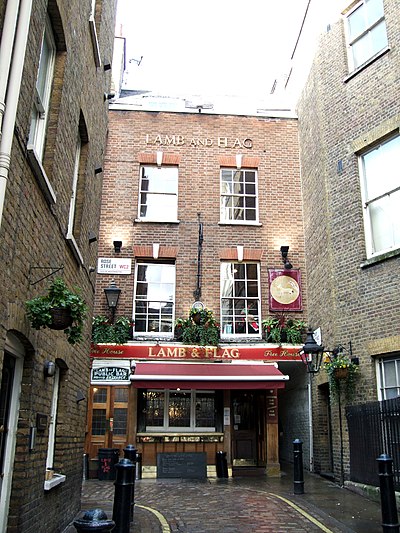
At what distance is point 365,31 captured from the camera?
1263 centimetres

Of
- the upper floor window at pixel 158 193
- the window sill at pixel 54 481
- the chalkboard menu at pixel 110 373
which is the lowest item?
the window sill at pixel 54 481

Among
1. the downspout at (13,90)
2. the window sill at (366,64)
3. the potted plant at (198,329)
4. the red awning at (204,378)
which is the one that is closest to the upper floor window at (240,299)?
the potted plant at (198,329)

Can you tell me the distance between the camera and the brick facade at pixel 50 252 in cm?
468

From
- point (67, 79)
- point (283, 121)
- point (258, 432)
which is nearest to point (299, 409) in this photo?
point (258, 432)

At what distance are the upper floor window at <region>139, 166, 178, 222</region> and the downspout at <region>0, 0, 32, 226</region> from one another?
38.2 ft

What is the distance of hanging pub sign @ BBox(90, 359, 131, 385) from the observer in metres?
14.4

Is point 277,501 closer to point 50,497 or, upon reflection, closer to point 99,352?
point 50,497

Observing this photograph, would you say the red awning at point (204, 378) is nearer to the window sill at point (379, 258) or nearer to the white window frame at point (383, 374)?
the white window frame at point (383, 374)

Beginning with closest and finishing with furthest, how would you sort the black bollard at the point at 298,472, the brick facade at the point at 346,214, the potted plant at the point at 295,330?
the black bollard at the point at 298,472 < the brick facade at the point at 346,214 < the potted plant at the point at 295,330

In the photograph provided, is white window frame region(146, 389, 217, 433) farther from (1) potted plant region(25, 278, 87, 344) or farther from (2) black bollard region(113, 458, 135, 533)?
(1) potted plant region(25, 278, 87, 344)

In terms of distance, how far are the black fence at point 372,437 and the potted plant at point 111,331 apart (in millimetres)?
6339

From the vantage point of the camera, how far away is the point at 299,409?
15781mm

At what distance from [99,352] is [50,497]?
321 inches

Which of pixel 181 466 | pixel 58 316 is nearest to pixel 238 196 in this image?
pixel 181 466
